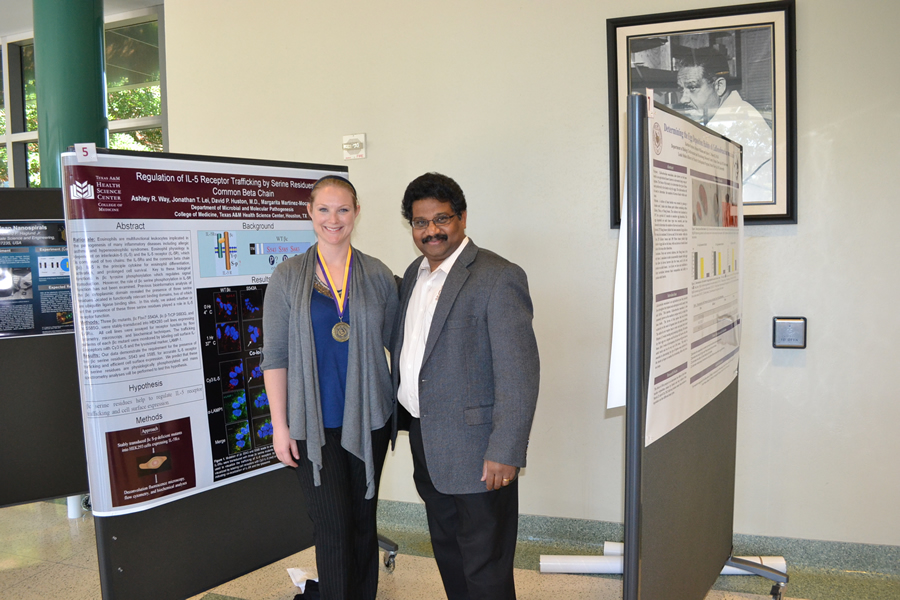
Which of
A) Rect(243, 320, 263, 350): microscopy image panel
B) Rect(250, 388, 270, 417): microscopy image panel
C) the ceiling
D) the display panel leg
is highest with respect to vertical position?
the ceiling

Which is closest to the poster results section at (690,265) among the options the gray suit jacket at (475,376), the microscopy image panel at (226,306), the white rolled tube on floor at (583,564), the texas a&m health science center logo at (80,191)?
the gray suit jacket at (475,376)

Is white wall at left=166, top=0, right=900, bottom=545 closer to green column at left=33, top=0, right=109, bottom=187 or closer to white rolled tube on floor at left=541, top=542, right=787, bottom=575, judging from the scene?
white rolled tube on floor at left=541, top=542, right=787, bottom=575

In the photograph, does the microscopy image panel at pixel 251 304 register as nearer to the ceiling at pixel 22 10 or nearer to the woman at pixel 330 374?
the woman at pixel 330 374

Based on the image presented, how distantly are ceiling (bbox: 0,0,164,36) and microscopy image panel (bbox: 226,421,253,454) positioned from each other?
2.94m

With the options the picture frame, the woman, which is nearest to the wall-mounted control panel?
the picture frame

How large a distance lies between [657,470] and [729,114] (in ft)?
5.32

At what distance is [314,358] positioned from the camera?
6.25ft

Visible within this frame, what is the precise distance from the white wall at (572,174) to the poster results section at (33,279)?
0.93 metres

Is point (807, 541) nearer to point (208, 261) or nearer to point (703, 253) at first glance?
point (703, 253)

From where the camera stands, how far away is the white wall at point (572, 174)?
2.46 metres

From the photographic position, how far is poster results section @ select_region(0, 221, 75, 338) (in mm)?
2635

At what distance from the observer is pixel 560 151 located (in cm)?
276

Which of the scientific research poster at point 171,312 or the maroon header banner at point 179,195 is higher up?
the maroon header banner at point 179,195

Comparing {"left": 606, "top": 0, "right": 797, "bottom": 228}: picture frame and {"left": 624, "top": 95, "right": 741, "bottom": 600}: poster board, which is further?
{"left": 606, "top": 0, "right": 797, "bottom": 228}: picture frame
